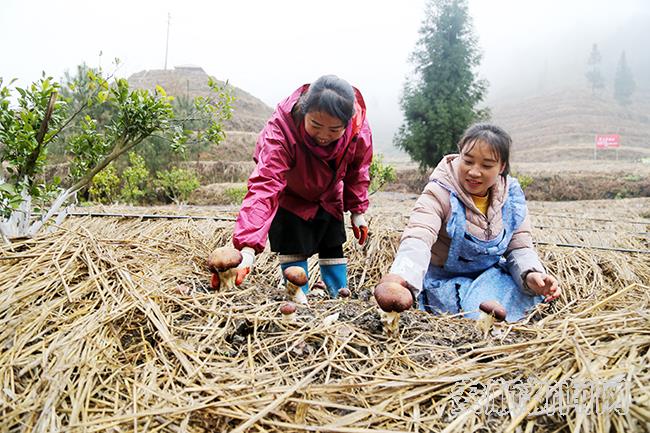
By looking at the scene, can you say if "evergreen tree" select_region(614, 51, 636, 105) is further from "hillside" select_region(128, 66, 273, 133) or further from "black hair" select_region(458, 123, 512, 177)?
"black hair" select_region(458, 123, 512, 177)

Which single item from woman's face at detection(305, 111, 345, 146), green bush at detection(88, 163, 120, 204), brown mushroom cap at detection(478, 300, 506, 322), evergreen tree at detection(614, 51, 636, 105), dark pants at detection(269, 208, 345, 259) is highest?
evergreen tree at detection(614, 51, 636, 105)

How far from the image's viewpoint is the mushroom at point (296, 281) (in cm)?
145

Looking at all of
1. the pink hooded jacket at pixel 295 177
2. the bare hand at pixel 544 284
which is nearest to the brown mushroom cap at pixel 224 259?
the pink hooded jacket at pixel 295 177

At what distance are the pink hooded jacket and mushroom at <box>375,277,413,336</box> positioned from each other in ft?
2.22

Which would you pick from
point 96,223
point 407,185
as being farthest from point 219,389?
point 407,185

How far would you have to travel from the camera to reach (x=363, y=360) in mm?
1141

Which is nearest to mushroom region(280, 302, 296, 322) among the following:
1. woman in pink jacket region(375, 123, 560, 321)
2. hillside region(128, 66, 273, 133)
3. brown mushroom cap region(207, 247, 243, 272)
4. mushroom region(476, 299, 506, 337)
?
brown mushroom cap region(207, 247, 243, 272)

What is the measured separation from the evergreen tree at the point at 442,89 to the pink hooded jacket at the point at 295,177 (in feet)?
56.2

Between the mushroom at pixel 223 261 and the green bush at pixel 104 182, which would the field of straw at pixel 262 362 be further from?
the green bush at pixel 104 182

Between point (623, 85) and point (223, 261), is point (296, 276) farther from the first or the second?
point (623, 85)

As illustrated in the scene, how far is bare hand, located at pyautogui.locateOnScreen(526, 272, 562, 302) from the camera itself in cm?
191

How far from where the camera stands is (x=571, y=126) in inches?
1834

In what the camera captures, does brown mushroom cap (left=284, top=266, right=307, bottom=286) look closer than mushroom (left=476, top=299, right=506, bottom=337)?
No

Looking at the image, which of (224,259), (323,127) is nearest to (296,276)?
(224,259)
